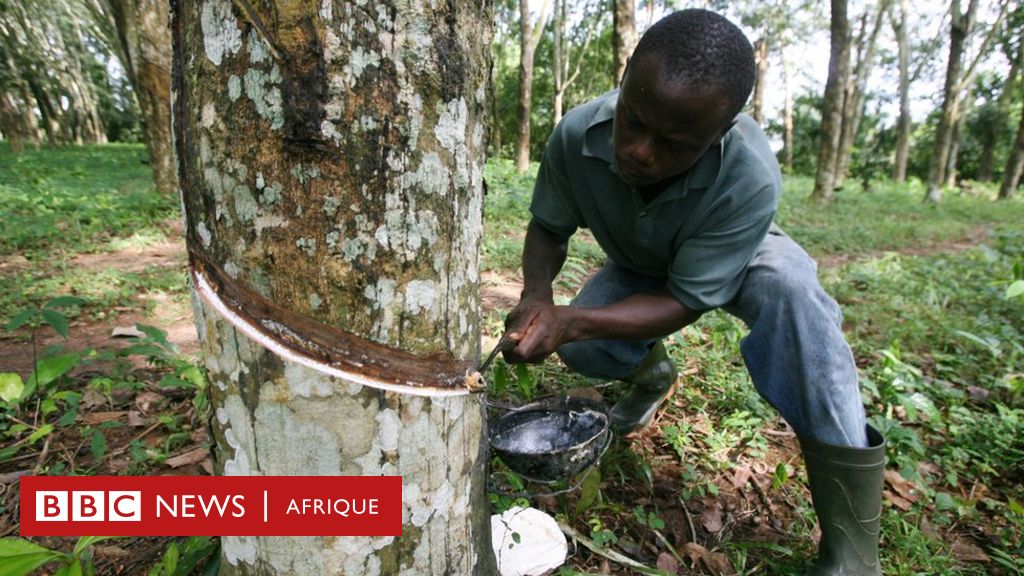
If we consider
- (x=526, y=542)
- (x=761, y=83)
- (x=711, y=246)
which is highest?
(x=761, y=83)

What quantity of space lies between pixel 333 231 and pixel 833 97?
9644 millimetres

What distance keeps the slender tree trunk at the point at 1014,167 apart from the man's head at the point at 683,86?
11420 mm

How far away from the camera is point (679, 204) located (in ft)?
5.90

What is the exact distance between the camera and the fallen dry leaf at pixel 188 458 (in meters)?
1.90

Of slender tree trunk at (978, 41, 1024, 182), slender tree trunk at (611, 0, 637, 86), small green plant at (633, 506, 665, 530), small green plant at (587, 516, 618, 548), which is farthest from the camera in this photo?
slender tree trunk at (978, 41, 1024, 182)

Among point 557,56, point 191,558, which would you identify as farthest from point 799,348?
point 557,56

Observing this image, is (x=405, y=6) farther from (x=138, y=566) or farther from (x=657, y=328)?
(x=138, y=566)

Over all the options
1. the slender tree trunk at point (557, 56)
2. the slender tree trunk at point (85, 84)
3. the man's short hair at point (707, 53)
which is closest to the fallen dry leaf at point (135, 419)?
the man's short hair at point (707, 53)

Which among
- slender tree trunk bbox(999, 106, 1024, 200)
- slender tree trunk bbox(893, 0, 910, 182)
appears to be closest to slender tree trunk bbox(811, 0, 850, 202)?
slender tree trunk bbox(999, 106, 1024, 200)

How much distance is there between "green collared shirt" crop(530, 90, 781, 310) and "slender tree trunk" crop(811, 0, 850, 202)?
312 inches

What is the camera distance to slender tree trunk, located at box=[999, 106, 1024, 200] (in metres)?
9.56

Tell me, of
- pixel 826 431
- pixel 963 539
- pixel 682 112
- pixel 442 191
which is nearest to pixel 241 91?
pixel 442 191

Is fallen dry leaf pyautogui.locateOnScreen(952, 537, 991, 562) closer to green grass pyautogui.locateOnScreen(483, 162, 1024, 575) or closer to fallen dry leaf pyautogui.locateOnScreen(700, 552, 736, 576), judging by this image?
green grass pyautogui.locateOnScreen(483, 162, 1024, 575)

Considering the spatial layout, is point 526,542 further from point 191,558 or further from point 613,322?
point 191,558
